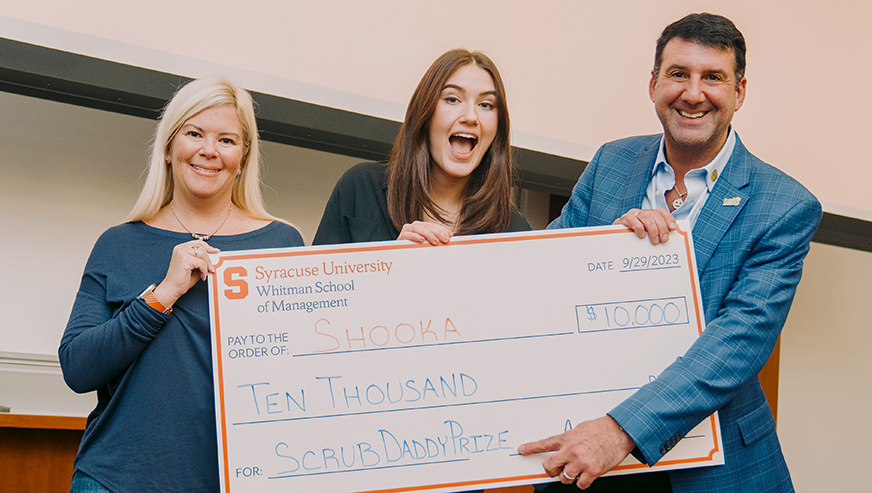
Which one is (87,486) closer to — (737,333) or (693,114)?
(737,333)

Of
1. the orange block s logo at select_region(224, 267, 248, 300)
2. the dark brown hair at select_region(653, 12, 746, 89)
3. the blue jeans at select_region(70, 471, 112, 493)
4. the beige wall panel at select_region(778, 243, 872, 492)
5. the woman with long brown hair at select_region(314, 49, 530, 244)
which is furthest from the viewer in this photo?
the beige wall panel at select_region(778, 243, 872, 492)

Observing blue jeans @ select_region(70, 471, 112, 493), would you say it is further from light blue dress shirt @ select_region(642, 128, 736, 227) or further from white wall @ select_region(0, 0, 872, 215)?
white wall @ select_region(0, 0, 872, 215)

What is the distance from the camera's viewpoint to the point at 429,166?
71.5 inches

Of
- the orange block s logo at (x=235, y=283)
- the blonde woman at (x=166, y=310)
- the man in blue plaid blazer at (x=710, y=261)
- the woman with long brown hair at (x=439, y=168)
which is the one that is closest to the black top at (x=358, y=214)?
the woman with long brown hair at (x=439, y=168)

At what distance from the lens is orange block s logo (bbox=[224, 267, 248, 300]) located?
152cm

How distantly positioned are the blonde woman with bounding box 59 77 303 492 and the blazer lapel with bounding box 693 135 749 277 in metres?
0.96

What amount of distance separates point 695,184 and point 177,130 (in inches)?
49.5

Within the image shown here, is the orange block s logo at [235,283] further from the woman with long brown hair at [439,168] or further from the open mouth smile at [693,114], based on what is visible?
the open mouth smile at [693,114]

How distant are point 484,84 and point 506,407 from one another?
2.67 feet

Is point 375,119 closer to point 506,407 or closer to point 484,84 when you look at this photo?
point 484,84

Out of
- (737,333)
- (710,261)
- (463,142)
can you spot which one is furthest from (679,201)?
(463,142)

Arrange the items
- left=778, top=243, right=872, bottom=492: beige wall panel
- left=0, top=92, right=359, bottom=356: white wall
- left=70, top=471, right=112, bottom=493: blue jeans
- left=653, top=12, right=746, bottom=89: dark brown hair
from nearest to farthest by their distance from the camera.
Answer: left=70, top=471, right=112, bottom=493: blue jeans → left=653, top=12, right=746, bottom=89: dark brown hair → left=0, top=92, right=359, bottom=356: white wall → left=778, top=243, right=872, bottom=492: beige wall panel

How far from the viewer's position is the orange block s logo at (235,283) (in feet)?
4.97

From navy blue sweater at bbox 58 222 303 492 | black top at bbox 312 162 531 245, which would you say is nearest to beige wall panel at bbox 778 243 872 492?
black top at bbox 312 162 531 245
